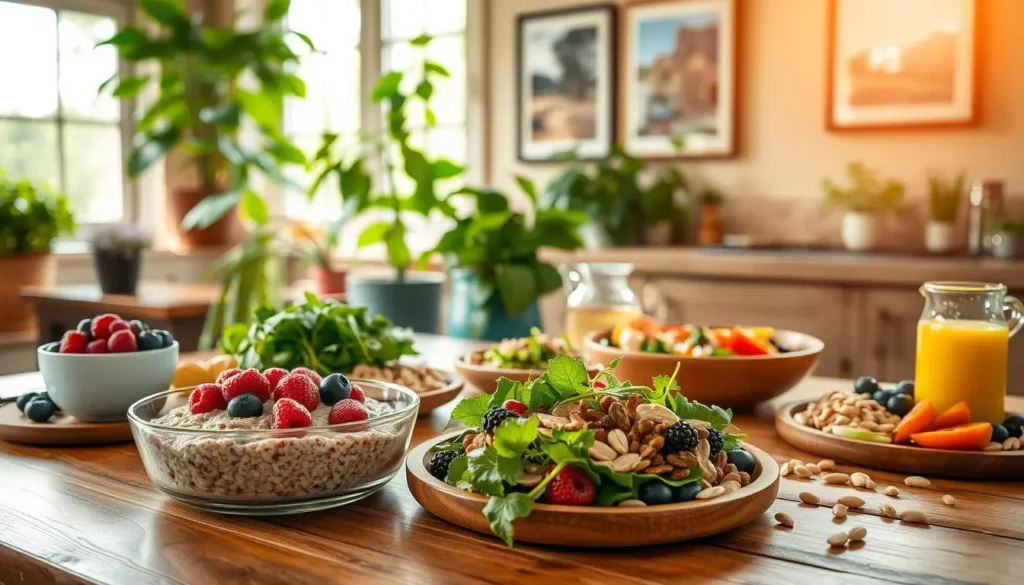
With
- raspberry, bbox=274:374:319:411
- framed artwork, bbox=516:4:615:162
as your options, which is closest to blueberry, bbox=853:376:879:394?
raspberry, bbox=274:374:319:411

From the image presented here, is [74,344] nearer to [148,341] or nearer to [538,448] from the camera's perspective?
[148,341]

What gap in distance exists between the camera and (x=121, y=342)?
4.36 ft

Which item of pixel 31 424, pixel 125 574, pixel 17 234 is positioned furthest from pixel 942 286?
pixel 17 234

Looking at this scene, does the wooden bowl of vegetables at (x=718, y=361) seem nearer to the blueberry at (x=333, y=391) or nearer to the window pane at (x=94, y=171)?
the blueberry at (x=333, y=391)

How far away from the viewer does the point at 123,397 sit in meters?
1.33

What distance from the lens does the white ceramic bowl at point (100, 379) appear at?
1308 mm

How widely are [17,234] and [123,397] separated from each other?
2851 millimetres

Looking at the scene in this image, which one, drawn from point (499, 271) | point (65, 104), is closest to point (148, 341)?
point (499, 271)

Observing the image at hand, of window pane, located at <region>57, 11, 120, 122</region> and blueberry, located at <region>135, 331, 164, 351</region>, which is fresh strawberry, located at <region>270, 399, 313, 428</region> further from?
window pane, located at <region>57, 11, 120, 122</region>

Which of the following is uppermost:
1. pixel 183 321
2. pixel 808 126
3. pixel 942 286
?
pixel 808 126

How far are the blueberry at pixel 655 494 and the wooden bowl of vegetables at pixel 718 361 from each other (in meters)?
0.48

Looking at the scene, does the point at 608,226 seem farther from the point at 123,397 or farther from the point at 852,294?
the point at 123,397

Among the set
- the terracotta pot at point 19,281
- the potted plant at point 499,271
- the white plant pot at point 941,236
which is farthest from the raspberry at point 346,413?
the terracotta pot at point 19,281

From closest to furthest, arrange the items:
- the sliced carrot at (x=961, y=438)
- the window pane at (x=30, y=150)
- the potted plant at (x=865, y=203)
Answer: the sliced carrot at (x=961, y=438), the potted plant at (x=865, y=203), the window pane at (x=30, y=150)
